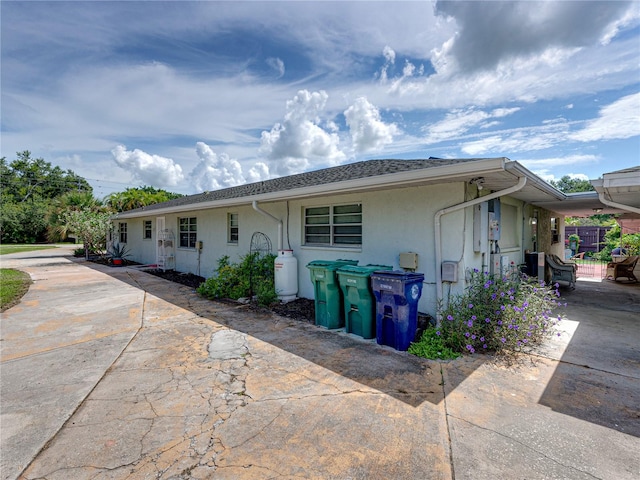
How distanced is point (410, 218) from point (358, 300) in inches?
72.5

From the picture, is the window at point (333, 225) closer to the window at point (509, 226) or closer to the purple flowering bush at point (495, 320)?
the purple flowering bush at point (495, 320)

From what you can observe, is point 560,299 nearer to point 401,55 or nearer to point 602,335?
point 602,335

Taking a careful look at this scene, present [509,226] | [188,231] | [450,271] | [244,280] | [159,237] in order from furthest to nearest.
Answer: [159,237] → [188,231] → [244,280] → [509,226] → [450,271]

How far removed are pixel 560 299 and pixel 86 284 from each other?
44.0 feet

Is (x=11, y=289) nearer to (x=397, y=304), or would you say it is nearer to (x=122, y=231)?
(x=397, y=304)

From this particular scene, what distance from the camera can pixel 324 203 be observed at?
693 centimetres

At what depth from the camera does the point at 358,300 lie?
4738 millimetres

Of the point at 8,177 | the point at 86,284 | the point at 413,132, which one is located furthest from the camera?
the point at 8,177

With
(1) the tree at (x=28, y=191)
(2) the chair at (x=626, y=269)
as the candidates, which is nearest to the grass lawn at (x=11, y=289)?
(2) the chair at (x=626, y=269)

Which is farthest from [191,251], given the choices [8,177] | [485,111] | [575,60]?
[8,177]

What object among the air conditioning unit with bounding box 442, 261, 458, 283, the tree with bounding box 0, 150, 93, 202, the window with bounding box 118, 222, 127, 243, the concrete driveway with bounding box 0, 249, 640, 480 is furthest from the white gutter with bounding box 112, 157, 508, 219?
the tree with bounding box 0, 150, 93, 202

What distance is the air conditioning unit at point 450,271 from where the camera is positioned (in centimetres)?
494

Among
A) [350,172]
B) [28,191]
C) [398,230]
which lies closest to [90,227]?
[350,172]

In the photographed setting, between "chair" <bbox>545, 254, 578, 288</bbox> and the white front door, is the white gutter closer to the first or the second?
"chair" <bbox>545, 254, 578, 288</bbox>
